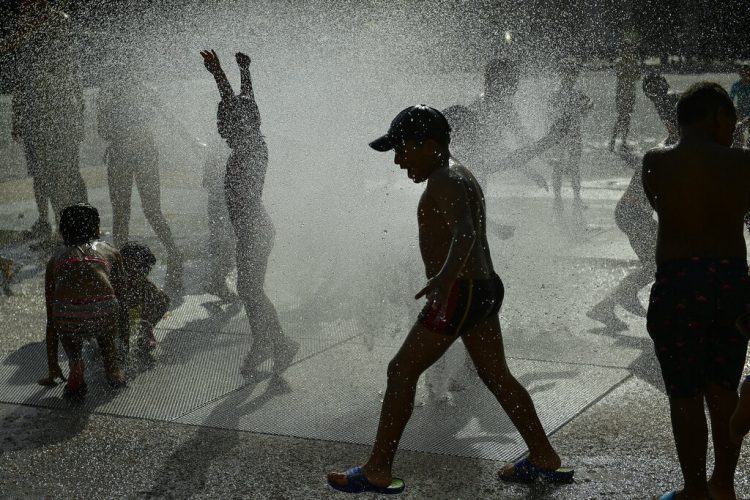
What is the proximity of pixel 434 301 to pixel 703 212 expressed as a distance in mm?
965

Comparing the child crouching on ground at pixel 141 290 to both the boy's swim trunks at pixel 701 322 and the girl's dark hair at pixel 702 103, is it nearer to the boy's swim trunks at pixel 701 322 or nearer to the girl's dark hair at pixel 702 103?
the boy's swim trunks at pixel 701 322

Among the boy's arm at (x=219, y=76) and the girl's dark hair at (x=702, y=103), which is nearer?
the girl's dark hair at (x=702, y=103)

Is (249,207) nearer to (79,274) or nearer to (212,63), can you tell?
(212,63)

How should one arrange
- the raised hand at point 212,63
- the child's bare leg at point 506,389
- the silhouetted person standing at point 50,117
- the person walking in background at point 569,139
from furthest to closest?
the person walking in background at point 569,139 < the silhouetted person standing at point 50,117 < the raised hand at point 212,63 < the child's bare leg at point 506,389

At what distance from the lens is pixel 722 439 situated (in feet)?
11.0

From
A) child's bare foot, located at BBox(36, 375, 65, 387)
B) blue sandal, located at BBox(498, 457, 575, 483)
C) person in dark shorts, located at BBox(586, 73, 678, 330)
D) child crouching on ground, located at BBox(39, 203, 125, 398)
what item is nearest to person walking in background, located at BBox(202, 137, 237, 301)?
child crouching on ground, located at BBox(39, 203, 125, 398)

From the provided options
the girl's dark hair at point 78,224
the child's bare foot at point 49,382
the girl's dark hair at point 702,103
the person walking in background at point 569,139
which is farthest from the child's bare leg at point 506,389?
the person walking in background at point 569,139

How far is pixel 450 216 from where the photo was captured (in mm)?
3426

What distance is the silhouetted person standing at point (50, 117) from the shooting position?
880cm

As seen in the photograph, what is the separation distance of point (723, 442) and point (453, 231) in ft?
3.85

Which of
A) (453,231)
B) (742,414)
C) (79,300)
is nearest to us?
(742,414)

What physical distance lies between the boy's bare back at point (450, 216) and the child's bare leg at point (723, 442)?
90 cm

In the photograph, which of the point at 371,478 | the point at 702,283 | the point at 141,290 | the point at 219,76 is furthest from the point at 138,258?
the point at 702,283

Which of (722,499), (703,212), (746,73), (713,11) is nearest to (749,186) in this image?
Answer: (703,212)
